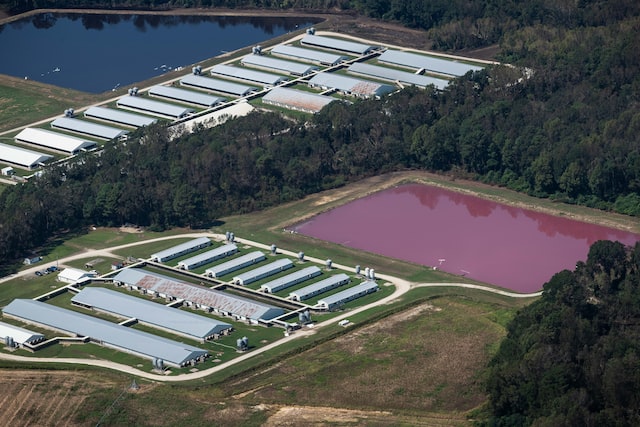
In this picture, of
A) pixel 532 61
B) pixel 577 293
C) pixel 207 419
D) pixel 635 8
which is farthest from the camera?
pixel 635 8

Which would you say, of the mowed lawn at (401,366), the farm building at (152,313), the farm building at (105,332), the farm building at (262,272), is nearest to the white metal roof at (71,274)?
the farm building at (152,313)

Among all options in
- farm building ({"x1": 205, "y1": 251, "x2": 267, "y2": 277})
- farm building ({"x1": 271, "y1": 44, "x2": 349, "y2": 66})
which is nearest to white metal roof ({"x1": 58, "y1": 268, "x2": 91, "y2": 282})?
farm building ({"x1": 205, "y1": 251, "x2": 267, "y2": 277})

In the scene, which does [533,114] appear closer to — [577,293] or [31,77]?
[577,293]

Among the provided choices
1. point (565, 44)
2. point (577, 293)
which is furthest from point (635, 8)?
point (577, 293)

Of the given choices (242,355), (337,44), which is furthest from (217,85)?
(242,355)

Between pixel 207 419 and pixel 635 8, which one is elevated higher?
pixel 635 8

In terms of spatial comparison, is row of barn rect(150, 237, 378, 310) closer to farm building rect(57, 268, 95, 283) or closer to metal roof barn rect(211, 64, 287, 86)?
farm building rect(57, 268, 95, 283)
